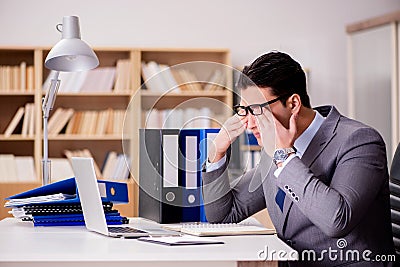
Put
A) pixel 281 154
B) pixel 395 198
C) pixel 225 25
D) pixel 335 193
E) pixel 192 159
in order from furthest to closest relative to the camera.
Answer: pixel 225 25
pixel 395 198
pixel 192 159
pixel 281 154
pixel 335 193

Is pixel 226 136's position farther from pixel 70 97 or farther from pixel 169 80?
pixel 70 97

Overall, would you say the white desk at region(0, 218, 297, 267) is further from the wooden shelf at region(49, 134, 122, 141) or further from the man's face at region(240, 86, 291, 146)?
the wooden shelf at region(49, 134, 122, 141)

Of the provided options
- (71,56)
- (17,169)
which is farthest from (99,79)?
(71,56)

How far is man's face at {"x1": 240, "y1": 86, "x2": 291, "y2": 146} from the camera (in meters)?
2.11

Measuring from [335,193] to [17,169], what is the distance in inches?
156

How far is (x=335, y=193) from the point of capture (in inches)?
75.8

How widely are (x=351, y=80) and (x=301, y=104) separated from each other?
3639mm

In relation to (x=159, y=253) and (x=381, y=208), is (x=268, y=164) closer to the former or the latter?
(x=381, y=208)

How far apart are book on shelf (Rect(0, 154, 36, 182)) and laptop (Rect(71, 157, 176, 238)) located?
342 cm

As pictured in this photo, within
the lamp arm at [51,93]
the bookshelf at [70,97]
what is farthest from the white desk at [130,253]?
the bookshelf at [70,97]

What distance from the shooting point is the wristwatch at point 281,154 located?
2039mm

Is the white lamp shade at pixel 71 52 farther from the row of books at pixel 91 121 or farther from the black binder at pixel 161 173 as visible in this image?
the row of books at pixel 91 121

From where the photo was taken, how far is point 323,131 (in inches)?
85.0

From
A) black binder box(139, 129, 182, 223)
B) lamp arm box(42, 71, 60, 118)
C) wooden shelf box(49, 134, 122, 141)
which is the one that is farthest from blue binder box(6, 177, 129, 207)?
wooden shelf box(49, 134, 122, 141)
